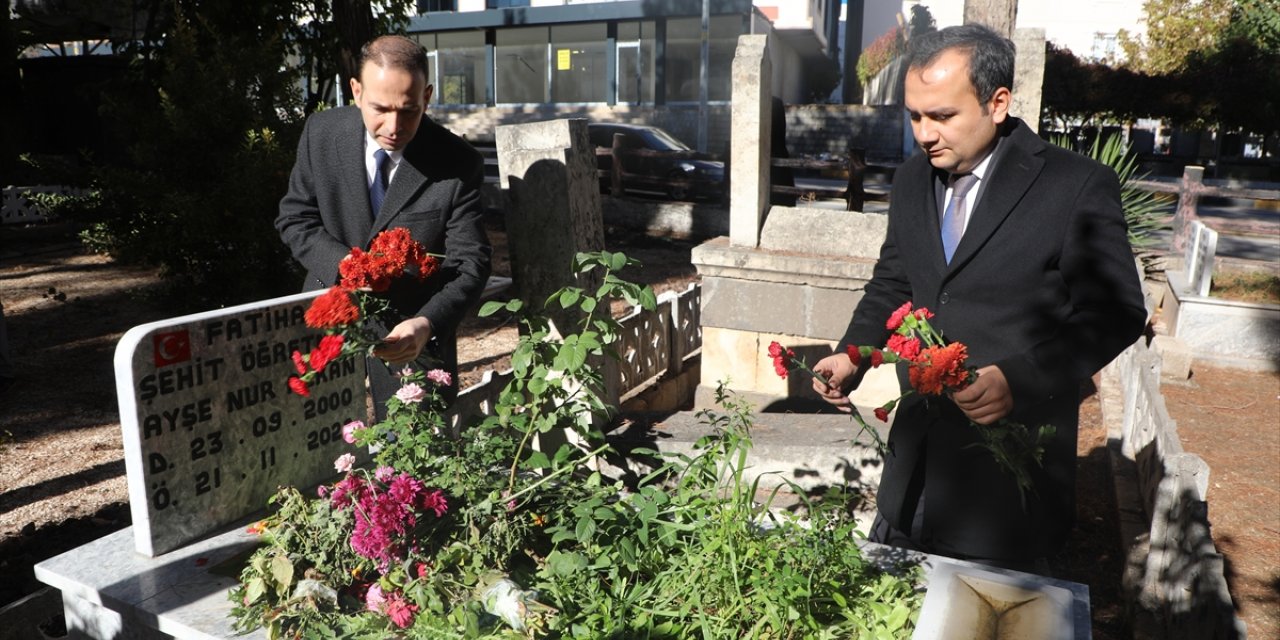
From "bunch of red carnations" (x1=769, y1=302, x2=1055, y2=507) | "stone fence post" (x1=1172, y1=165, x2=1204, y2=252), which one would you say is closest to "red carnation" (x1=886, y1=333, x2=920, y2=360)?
"bunch of red carnations" (x1=769, y1=302, x2=1055, y2=507)

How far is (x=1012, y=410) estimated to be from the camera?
2021 millimetres

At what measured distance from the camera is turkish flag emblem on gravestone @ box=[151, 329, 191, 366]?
232cm

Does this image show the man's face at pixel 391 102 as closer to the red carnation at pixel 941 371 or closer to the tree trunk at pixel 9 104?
the red carnation at pixel 941 371

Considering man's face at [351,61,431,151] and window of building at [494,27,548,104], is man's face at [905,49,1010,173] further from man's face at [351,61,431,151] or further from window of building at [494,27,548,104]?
window of building at [494,27,548,104]

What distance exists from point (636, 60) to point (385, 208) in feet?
92.4

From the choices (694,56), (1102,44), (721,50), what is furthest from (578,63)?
(1102,44)

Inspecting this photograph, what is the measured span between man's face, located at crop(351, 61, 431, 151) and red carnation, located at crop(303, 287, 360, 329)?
2.37 ft

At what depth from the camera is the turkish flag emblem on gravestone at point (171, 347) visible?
2.32 metres

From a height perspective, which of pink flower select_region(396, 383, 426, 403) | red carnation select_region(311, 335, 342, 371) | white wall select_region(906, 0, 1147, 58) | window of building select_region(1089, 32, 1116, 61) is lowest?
pink flower select_region(396, 383, 426, 403)

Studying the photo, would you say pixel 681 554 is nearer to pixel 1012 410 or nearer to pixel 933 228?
pixel 1012 410

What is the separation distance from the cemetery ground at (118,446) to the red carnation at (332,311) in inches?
79.1

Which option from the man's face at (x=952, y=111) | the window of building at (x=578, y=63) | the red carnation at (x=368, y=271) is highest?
the window of building at (x=578, y=63)

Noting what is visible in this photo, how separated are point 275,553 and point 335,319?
0.60 metres

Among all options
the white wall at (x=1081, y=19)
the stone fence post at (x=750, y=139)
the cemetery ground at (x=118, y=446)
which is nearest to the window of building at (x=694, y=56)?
the white wall at (x=1081, y=19)
